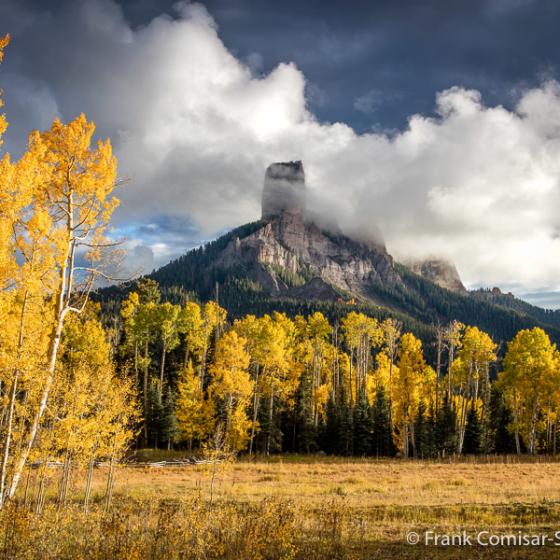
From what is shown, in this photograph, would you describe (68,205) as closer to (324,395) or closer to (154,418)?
(154,418)

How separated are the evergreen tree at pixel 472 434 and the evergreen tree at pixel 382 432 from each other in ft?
24.0

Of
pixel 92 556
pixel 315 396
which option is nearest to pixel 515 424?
pixel 315 396

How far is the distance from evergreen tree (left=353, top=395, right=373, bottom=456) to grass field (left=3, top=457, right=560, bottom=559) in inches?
227

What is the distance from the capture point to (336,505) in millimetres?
14062

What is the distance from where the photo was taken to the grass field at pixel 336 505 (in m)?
10.4

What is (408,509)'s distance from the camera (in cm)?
1706

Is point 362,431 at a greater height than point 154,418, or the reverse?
point 154,418

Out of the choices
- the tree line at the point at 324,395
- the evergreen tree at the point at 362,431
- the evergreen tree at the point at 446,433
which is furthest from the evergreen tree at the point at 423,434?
the evergreen tree at the point at 362,431

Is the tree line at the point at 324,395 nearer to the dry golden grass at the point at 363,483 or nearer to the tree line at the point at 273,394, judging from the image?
the tree line at the point at 273,394

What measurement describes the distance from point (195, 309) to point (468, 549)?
43.7m

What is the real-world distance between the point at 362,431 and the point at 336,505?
106ft

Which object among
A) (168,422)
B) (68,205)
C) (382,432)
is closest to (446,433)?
(382,432)

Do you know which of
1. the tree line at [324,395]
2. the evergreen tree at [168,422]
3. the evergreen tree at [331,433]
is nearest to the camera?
the tree line at [324,395]

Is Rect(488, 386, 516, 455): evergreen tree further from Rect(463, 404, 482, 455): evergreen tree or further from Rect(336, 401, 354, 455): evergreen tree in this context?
Rect(336, 401, 354, 455): evergreen tree
